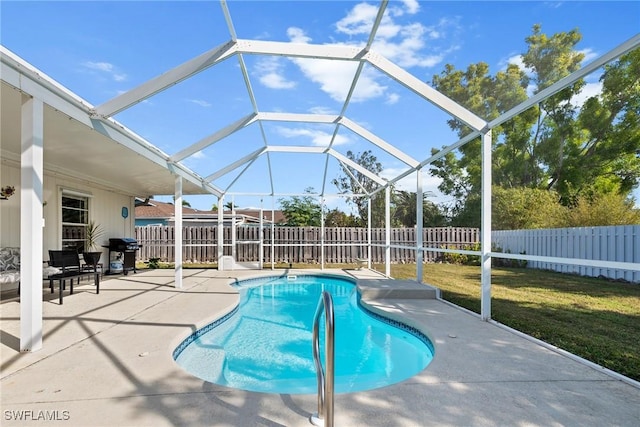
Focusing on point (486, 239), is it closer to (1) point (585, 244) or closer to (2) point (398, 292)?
(2) point (398, 292)

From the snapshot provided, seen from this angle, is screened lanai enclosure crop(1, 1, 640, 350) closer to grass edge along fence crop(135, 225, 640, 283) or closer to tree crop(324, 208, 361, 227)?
grass edge along fence crop(135, 225, 640, 283)

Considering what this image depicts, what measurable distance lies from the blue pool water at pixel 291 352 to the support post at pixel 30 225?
1406 mm

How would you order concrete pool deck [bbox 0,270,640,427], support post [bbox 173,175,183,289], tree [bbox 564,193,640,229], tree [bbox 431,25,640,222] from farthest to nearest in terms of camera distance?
support post [bbox 173,175,183,289]
tree [bbox 564,193,640,229]
tree [bbox 431,25,640,222]
concrete pool deck [bbox 0,270,640,427]

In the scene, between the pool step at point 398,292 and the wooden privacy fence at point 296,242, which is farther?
the wooden privacy fence at point 296,242

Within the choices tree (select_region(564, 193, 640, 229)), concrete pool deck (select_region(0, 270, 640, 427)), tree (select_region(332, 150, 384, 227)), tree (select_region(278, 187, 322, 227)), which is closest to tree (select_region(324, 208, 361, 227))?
tree (select_region(332, 150, 384, 227))

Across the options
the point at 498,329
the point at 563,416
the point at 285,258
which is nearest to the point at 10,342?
the point at 563,416

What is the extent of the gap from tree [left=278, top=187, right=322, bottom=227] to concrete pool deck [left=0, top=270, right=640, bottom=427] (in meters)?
12.1

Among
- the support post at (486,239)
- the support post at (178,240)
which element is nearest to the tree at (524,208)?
the support post at (486,239)

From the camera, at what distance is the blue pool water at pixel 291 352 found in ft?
11.8

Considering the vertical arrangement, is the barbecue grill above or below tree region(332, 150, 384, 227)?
below

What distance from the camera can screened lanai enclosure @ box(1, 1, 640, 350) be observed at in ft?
11.0

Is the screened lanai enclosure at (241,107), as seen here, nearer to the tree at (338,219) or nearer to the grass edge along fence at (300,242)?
the grass edge along fence at (300,242)

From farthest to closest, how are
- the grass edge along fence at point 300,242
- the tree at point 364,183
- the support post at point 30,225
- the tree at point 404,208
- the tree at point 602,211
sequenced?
the tree at point 364,183, the tree at point 404,208, the grass edge along fence at point 300,242, the tree at point 602,211, the support post at point 30,225

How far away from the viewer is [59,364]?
302cm
